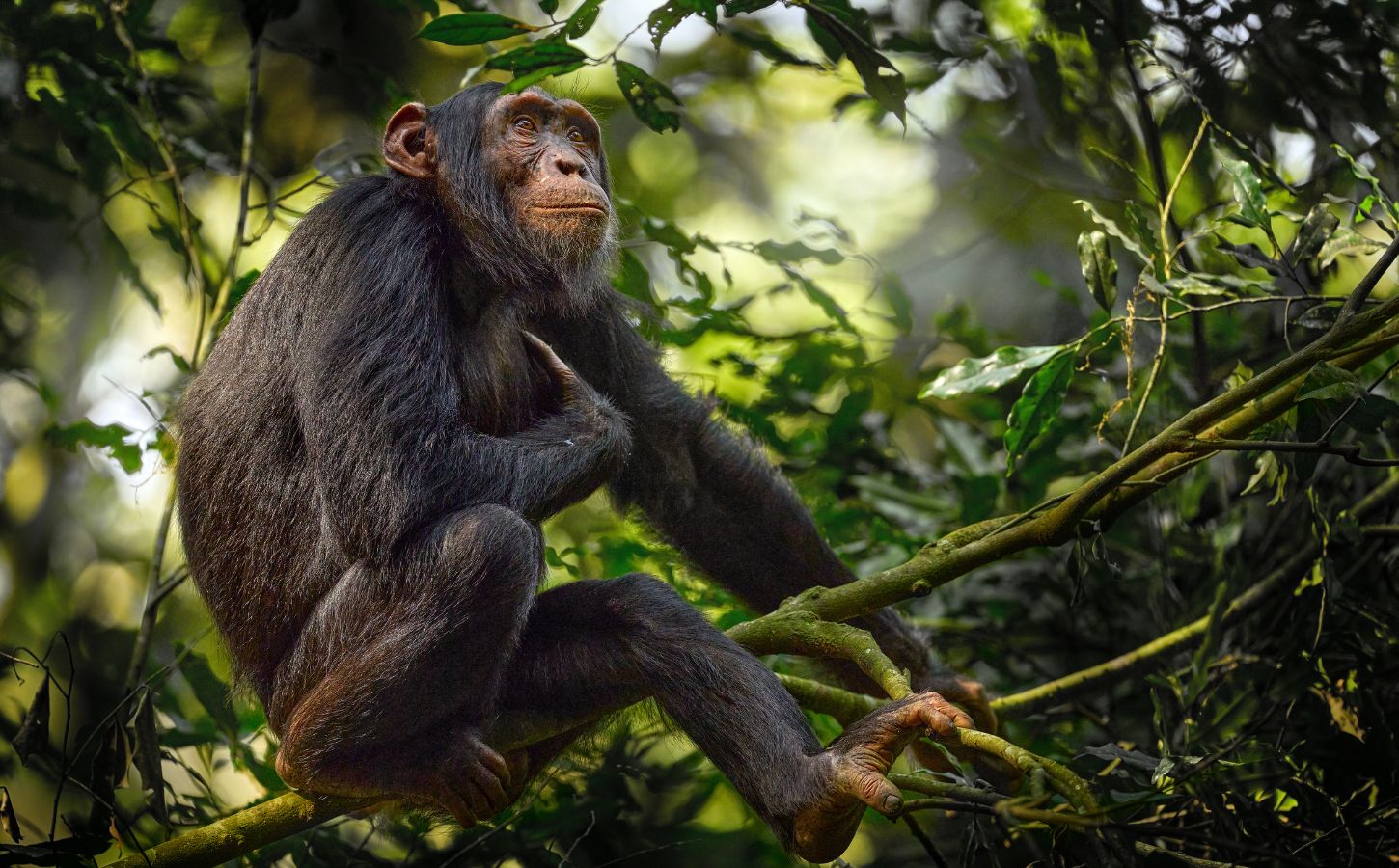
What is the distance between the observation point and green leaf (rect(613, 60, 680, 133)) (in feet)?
13.2

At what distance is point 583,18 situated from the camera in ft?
11.7

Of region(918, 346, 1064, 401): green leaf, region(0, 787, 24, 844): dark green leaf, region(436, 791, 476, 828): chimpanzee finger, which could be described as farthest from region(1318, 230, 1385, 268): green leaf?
region(0, 787, 24, 844): dark green leaf

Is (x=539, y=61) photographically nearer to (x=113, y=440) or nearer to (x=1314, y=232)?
(x=113, y=440)

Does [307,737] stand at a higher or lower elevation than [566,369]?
lower

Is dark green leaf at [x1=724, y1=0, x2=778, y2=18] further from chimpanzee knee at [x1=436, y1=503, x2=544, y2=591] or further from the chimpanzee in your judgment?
chimpanzee knee at [x1=436, y1=503, x2=544, y2=591]

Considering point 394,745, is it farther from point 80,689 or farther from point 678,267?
point 80,689

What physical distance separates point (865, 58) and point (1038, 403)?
4.06 feet

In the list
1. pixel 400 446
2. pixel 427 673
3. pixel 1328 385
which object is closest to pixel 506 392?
pixel 400 446

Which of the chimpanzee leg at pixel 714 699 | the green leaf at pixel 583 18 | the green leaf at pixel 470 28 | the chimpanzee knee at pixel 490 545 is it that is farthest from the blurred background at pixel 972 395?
the chimpanzee knee at pixel 490 545

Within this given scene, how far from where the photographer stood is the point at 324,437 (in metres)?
3.20

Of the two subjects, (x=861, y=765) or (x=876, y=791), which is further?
(x=861, y=765)

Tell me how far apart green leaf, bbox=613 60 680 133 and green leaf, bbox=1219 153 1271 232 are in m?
1.96

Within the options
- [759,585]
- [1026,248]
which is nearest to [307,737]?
[759,585]

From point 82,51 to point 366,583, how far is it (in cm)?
344
